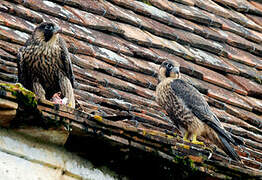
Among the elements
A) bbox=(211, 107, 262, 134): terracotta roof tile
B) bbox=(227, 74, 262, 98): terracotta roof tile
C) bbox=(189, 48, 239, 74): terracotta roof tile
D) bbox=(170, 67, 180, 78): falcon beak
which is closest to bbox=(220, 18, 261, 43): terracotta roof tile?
bbox=(189, 48, 239, 74): terracotta roof tile

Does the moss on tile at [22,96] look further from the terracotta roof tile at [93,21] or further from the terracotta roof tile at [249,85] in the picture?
the terracotta roof tile at [249,85]

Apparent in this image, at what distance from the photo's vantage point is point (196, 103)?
17.3ft

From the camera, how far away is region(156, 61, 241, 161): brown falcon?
16.6 ft

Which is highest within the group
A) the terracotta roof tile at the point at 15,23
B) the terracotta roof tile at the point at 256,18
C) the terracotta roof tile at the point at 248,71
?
the terracotta roof tile at the point at 256,18

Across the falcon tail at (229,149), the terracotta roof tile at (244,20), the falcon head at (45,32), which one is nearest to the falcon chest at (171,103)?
the falcon tail at (229,149)

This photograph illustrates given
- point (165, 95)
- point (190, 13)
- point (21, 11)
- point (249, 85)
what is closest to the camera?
point (21, 11)

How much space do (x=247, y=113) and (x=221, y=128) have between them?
678mm

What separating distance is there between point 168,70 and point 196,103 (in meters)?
0.36

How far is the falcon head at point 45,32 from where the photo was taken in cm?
463

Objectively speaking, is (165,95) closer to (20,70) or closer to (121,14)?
(121,14)

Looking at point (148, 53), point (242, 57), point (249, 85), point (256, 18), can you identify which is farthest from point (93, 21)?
point (256, 18)

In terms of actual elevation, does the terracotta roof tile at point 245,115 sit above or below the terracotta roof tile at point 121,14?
below

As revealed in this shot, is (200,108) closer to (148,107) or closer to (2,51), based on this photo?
(148,107)

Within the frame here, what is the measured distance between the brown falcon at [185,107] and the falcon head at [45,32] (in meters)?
1.03
